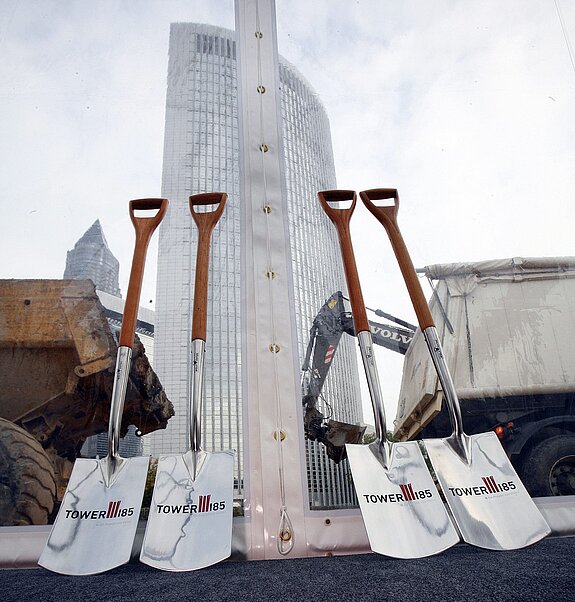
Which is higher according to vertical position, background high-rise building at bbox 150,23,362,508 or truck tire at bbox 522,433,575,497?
background high-rise building at bbox 150,23,362,508

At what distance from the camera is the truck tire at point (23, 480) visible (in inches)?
47.3

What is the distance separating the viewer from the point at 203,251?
142 cm

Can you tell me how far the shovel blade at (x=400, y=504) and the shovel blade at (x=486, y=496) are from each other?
4cm

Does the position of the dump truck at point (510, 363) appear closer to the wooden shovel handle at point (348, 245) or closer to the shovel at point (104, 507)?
the wooden shovel handle at point (348, 245)

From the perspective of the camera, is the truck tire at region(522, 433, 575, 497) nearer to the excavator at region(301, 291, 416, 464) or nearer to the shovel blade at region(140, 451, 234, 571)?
the excavator at region(301, 291, 416, 464)

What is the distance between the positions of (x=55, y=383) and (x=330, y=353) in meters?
0.89

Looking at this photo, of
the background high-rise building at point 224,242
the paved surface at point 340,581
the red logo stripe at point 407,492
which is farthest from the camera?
the background high-rise building at point 224,242

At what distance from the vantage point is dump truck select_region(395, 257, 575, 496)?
1496 mm

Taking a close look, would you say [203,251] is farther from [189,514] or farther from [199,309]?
[189,514]

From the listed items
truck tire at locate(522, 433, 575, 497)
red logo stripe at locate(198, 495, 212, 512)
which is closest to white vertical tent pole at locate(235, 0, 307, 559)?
red logo stripe at locate(198, 495, 212, 512)

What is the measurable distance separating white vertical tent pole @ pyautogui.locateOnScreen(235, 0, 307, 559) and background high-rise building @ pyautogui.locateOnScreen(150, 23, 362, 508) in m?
0.04

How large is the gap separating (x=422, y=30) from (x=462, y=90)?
0.31 meters

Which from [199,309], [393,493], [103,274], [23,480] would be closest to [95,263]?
[103,274]

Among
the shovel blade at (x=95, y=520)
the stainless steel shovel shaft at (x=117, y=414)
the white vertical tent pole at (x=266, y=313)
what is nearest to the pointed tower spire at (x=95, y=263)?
the stainless steel shovel shaft at (x=117, y=414)
